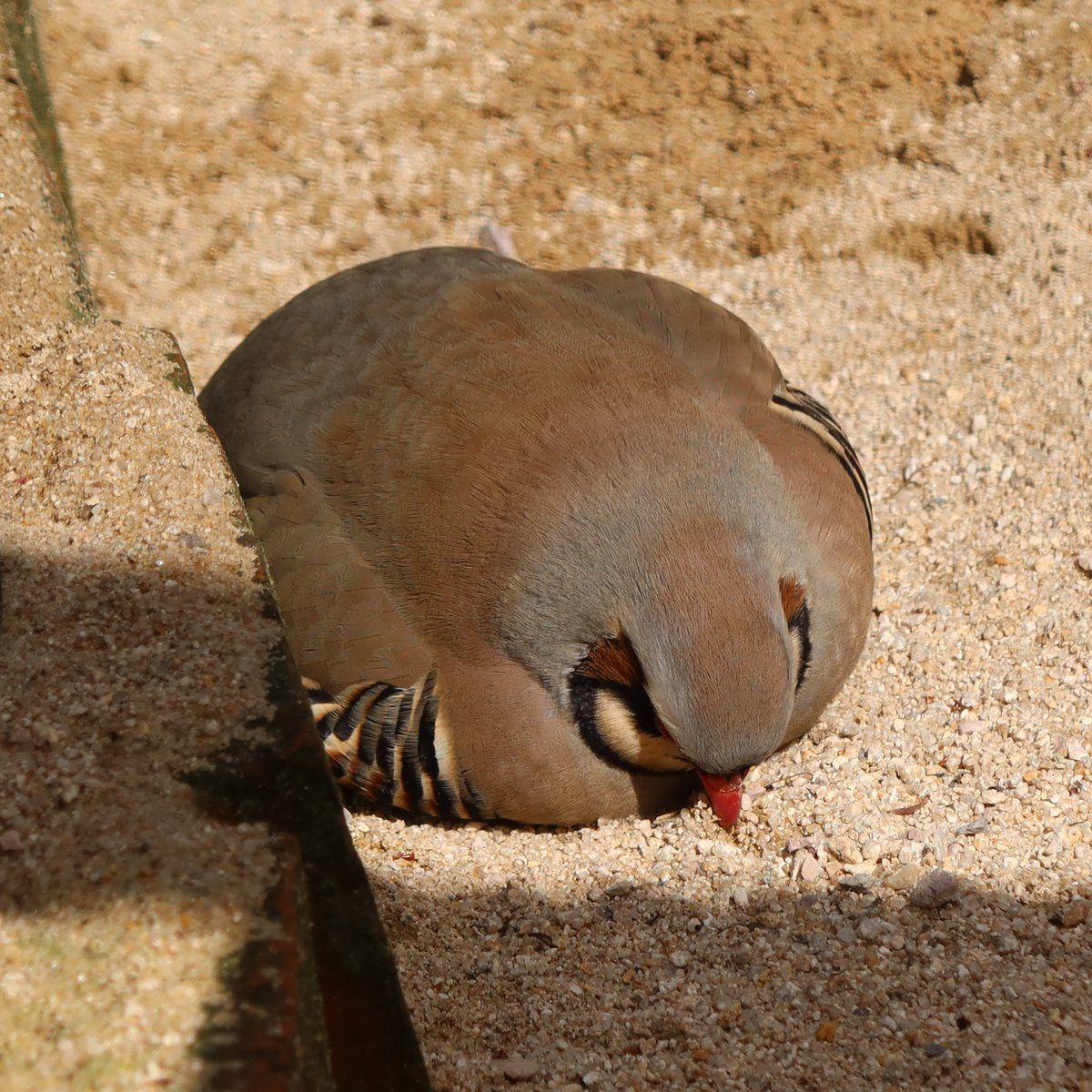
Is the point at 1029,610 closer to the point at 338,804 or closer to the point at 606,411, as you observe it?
the point at 606,411

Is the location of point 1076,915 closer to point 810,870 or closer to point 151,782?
point 810,870

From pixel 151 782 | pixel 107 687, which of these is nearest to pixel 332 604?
pixel 107 687

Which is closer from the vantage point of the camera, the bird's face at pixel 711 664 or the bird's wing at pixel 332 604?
the bird's face at pixel 711 664

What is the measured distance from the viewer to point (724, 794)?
9.64 feet

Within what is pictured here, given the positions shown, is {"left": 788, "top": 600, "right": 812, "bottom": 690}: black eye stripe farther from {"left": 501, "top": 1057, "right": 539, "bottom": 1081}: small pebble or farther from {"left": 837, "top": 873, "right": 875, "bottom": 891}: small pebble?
{"left": 501, "top": 1057, "right": 539, "bottom": 1081}: small pebble

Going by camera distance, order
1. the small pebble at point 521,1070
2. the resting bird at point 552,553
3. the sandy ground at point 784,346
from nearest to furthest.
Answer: the small pebble at point 521,1070 → the sandy ground at point 784,346 → the resting bird at point 552,553

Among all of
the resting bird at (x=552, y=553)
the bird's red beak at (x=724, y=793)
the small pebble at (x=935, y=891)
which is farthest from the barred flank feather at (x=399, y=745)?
Result: the small pebble at (x=935, y=891)

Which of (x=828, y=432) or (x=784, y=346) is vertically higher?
(x=828, y=432)

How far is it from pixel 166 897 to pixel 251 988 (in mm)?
249

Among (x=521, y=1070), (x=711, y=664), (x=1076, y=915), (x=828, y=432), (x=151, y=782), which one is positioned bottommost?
(x=521, y=1070)

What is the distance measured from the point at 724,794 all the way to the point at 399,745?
2.71 feet

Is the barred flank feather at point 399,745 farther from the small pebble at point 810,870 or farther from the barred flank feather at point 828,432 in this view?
the barred flank feather at point 828,432

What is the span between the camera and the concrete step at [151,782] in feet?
6.20

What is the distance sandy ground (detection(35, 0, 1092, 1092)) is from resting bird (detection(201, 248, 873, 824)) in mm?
279
